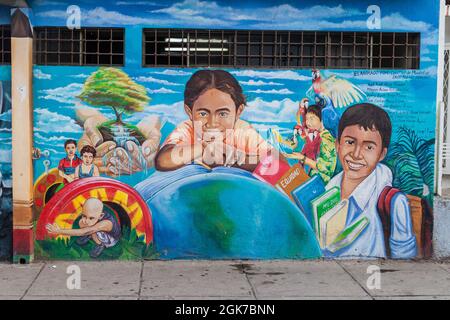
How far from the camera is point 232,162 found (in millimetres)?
7816

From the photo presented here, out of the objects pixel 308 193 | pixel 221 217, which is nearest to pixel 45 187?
pixel 221 217

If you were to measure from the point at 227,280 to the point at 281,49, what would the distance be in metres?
3.07

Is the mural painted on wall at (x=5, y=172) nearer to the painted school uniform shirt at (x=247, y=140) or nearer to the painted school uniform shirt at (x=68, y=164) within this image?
the painted school uniform shirt at (x=68, y=164)

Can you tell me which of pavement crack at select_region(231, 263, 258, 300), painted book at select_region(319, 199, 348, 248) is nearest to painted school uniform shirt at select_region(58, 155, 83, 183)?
pavement crack at select_region(231, 263, 258, 300)

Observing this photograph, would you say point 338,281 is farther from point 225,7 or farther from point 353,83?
point 225,7

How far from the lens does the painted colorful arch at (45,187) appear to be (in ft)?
25.4

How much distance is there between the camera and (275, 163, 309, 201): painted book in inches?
309

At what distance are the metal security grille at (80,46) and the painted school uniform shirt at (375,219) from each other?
337cm

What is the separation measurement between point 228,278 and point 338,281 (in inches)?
50.9

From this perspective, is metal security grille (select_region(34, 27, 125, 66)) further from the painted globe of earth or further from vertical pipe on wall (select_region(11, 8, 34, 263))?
the painted globe of earth

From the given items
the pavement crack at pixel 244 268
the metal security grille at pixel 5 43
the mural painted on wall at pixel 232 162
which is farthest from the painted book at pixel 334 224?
the metal security grille at pixel 5 43

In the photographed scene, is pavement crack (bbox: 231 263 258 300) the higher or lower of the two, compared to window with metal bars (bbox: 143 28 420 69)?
lower

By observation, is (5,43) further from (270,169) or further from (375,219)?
(375,219)

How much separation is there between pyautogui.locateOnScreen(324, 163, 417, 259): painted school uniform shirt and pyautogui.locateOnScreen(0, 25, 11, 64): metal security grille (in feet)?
15.0
